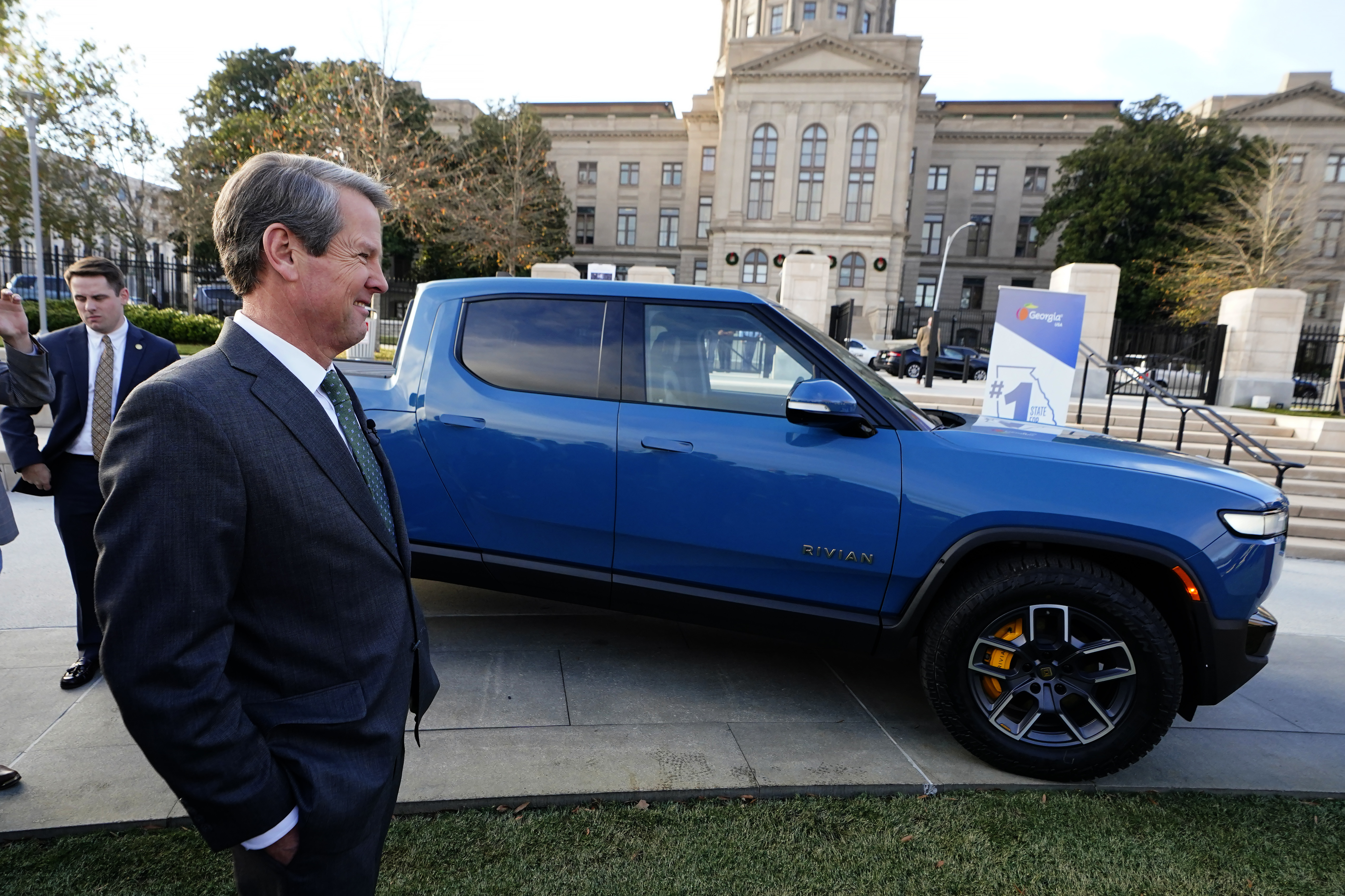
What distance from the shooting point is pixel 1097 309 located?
51.0ft

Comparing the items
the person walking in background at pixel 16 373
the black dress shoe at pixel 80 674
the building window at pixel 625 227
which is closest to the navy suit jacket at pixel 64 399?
the person walking in background at pixel 16 373

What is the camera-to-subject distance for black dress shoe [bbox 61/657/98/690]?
3.41 metres

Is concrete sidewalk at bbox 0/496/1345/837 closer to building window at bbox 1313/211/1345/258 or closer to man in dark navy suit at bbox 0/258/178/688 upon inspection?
man in dark navy suit at bbox 0/258/178/688

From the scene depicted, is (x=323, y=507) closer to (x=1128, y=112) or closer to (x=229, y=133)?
(x=229, y=133)

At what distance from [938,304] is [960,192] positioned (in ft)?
29.7

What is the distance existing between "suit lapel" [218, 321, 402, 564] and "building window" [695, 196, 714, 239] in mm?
62135

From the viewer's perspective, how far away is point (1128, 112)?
155 feet

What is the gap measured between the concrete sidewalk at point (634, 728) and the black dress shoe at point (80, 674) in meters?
0.04

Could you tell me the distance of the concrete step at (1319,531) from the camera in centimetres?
775

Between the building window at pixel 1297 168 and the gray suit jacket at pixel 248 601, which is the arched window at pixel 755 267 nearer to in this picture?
the building window at pixel 1297 168

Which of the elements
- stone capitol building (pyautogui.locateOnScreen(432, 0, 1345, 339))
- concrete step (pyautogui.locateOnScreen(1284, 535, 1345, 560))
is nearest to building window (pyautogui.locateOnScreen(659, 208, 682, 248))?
stone capitol building (pyautogui.locateOnScreen(432, 0, 1345, 339))

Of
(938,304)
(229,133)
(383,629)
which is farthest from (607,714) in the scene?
(938,304)

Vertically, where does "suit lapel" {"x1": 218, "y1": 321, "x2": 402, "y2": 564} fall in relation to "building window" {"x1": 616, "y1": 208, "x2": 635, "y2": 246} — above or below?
below

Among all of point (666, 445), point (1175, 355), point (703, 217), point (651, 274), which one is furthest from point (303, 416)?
point (703, 217)
